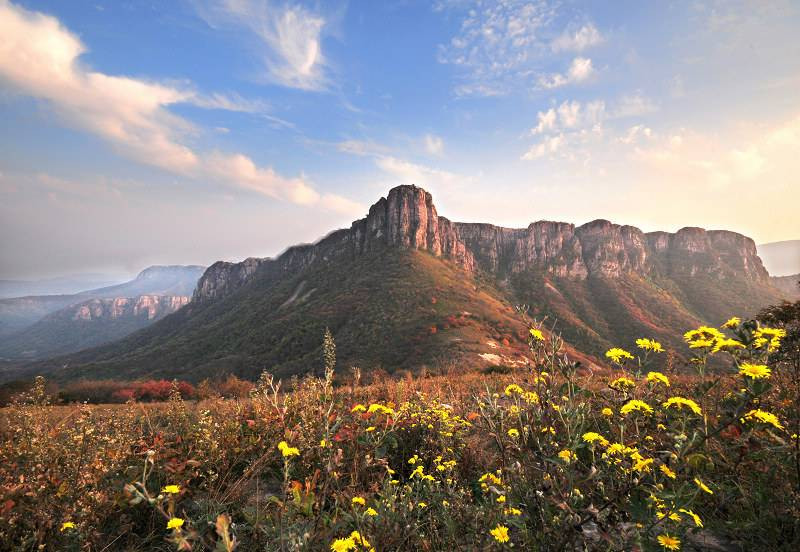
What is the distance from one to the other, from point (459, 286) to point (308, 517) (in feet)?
292

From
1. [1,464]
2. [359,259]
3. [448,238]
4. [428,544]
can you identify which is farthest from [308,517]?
[448,238]

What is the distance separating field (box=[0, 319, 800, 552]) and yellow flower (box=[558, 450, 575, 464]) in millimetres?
22

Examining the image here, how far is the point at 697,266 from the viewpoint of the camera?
529 feet

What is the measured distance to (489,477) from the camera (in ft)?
9.41

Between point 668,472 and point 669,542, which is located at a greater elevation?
point 668,472

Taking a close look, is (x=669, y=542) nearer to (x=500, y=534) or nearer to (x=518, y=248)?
(x=500, y=534)

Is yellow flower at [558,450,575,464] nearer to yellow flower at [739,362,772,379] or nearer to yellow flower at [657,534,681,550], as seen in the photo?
yellow flower at [657,534,681,550]

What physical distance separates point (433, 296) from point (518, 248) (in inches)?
3785

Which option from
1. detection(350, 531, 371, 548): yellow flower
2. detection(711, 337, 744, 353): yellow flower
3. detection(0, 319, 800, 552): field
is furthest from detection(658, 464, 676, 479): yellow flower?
detection(350, 531, 371, 548): yellow flower

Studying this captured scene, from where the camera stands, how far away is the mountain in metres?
60.9

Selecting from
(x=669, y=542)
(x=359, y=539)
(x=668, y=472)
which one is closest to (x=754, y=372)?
(x=668, y=472)

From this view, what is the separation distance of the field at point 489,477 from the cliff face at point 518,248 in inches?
4191

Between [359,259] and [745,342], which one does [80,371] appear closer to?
[359,259]

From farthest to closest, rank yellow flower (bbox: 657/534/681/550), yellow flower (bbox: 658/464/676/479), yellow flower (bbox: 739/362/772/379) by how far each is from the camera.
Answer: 1. yellow flower (bbox: 657/534/681/550)
2. yellow flower (bbox: 739/362/772/379)
3. yellow flower (bbox: 658/464/676/479)
